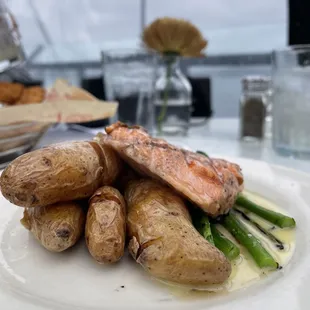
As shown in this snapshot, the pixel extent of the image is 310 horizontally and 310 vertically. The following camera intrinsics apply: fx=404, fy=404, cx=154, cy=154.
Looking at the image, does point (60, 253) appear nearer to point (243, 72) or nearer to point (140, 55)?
point (140, 55)

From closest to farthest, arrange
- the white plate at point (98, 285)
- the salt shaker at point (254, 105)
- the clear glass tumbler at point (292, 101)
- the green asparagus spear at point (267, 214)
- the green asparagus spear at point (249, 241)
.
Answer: the white plate at point (98, 285)
the green asparagus spear at point (249, 241)
the green asparagus spear at point (267, 214)
the clear glass tumbler at point (292, 101)
the salt shaker at point (254, 105)

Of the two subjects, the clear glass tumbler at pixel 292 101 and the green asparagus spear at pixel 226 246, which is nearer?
the green asparagus spear at pixel 226 246

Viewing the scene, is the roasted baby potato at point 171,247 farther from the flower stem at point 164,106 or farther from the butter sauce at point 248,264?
the flower stem at point 164,106

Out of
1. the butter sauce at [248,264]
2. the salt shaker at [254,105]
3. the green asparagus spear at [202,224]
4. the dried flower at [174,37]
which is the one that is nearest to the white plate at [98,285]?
the butter sauce at [248,264]

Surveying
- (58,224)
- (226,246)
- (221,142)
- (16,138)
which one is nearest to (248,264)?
(226,246)

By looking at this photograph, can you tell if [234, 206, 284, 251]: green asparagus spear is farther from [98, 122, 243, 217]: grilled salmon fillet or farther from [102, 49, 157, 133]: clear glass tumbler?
[102, 49, 157, 133]: clear glass tumbler

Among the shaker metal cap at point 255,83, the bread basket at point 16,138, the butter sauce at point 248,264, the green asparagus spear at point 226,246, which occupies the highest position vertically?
the shaker metal cap at point 255,83
